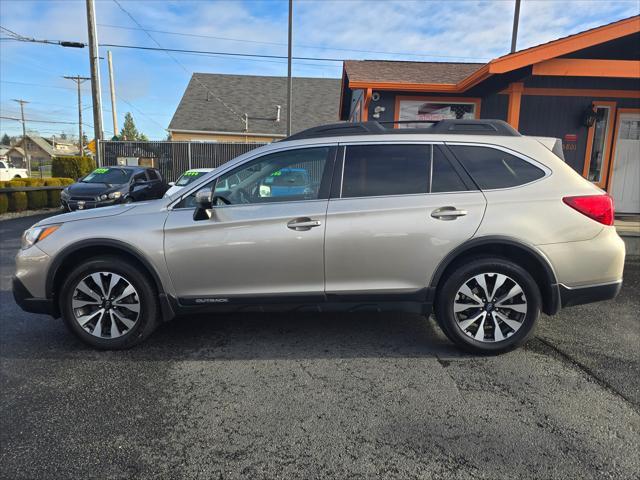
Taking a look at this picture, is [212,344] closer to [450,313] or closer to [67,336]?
[67,336]

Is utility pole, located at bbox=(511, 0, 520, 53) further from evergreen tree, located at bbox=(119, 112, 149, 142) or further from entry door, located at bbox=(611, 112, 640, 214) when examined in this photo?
evergreen tree, located at bbox=(119, 112, 149, 142)

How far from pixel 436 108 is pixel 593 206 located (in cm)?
697

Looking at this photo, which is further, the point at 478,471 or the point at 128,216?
the point at 128,216

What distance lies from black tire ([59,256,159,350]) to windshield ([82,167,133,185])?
34.2 ft

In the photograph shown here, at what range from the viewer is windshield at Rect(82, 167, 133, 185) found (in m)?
13.1

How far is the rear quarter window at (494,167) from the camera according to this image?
11.8 ft

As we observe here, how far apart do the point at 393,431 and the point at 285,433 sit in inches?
25.5

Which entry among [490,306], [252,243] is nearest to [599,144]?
[490,306]

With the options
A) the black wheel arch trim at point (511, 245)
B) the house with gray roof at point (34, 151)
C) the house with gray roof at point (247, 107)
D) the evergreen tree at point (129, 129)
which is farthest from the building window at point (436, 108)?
the house with gray roof at point (34, 151)

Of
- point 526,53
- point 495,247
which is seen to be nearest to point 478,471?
point 495,247

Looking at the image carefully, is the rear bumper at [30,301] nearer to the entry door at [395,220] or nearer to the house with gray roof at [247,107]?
the entry door at [395,220]

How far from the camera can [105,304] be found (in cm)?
367

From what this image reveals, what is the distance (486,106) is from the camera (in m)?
9.87

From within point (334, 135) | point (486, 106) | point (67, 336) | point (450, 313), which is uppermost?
point (486, 106)
